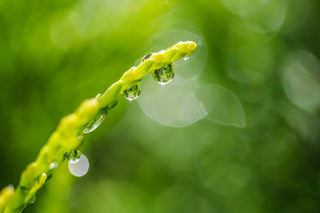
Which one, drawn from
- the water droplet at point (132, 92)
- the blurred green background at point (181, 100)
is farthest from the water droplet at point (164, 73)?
the blurred green background at point (181, 100)

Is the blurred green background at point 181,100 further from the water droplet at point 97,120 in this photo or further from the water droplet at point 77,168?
the water droplet at point 97,120

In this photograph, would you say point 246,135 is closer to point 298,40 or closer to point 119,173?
point 298,40

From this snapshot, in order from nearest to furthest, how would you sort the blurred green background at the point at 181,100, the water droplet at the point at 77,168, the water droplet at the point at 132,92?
the water droplet at the point at 132,92 < the water droplet at the point at 77,168 < the blurred green background at the point at 181,100

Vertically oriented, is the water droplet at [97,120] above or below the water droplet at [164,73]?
above

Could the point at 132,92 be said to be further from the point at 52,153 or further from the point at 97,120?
the point at 52,153

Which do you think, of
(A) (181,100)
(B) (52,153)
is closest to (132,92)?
(B) (52,153)

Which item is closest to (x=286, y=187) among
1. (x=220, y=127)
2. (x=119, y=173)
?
(x=220, y=127)

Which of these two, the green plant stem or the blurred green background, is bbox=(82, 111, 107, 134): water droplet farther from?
the blurred green background

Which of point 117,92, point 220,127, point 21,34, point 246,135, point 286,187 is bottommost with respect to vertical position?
point 286,187

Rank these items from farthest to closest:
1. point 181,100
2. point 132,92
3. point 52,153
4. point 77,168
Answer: point 181,100, point 77,168, point 132,92, point 52,153
